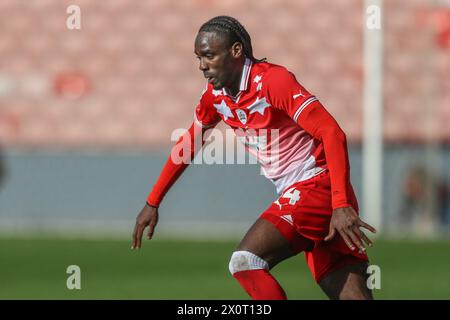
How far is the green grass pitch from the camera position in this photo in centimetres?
1047

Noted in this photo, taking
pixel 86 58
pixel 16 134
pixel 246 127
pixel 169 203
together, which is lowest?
pixel 246 127

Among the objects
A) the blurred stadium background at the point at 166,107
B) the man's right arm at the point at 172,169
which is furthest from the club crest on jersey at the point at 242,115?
the blurred stadium background at the point at 166,107

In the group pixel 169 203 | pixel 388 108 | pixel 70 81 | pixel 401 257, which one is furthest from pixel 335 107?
pixel 401 257

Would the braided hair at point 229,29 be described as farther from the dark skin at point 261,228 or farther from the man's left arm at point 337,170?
the man's left arm at point 337,170

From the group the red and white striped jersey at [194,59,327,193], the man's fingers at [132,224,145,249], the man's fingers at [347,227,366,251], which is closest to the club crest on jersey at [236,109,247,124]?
the red and white striped jersey at [194,59,327,193]

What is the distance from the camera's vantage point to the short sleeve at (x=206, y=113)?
21.5 ft

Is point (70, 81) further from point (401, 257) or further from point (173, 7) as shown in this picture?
point (401, 257)

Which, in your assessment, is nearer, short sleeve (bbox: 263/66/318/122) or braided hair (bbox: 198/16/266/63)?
short sleeve (bbox: 263/66/318/122)

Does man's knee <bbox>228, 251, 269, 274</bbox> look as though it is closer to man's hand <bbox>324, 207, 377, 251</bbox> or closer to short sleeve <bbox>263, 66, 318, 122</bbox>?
man's hand <bbox>324, 207, 377, 251</bbox>

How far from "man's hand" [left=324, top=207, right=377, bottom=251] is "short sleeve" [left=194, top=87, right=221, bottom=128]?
45.7 inches

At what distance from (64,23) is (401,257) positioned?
30.8ft

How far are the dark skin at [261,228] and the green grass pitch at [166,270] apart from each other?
11.9ft

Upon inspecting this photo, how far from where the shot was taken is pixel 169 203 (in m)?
18.8

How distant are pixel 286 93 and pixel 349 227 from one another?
83 cm
